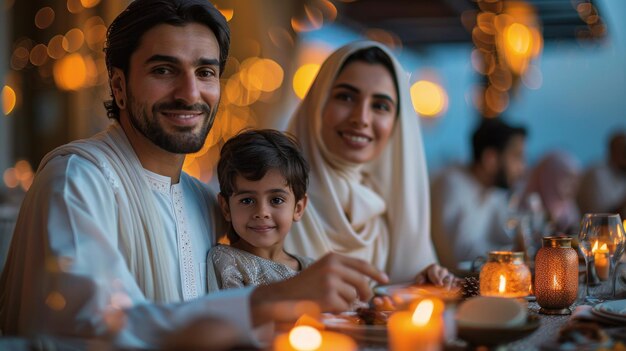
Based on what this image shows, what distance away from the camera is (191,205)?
88.5 inches

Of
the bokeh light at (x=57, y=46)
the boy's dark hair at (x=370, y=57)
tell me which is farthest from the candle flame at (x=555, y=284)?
the bokeh light at (x=57, y=46)

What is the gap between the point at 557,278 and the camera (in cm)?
197

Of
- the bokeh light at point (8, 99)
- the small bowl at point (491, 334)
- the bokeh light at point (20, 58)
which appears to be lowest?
the small bowl at point (491, 334)

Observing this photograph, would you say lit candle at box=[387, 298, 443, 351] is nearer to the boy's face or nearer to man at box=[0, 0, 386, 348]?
man at box=[0, 0, 386, 348]

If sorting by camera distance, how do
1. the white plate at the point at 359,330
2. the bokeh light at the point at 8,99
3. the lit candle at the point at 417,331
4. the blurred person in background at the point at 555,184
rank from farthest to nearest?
the bokeh light at the point at 8,99 < the blurred person in background at the point at 555,184 < the white plate at the point at 359,330 < the lit candle at the point at 417,331

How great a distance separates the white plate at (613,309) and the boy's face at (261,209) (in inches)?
35.5

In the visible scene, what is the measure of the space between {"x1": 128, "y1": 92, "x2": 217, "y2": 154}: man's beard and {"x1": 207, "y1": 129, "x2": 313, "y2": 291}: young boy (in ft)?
0.56

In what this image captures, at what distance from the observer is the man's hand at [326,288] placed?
5.16ft

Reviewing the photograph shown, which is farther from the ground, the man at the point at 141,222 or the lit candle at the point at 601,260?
the man at the point at 141,222

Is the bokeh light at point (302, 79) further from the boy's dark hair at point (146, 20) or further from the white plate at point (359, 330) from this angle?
the white plate at point (359, 330)

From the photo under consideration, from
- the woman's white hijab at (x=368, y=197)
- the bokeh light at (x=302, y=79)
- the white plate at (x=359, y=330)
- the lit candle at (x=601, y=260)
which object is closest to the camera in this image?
the white plate at (x=359, y=330)

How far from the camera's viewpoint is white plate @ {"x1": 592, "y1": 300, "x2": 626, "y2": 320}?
173 cm

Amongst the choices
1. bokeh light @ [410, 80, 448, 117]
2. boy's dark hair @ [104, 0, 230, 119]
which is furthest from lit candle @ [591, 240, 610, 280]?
bokeh light @ [410, 80, 448, 117]

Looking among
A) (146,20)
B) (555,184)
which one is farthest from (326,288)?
(555,184)
